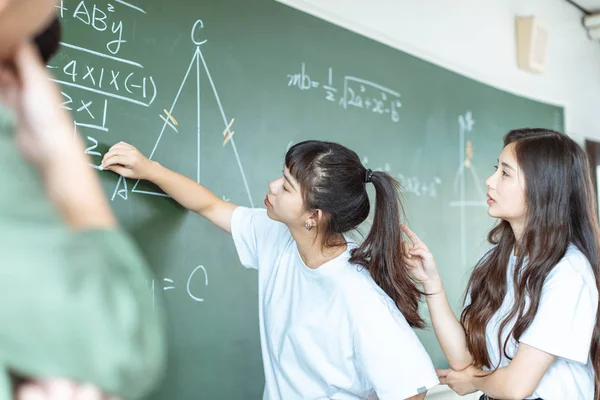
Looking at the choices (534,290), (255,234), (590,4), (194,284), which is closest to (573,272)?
(534,290)

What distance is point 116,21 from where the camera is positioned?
163 centimetres

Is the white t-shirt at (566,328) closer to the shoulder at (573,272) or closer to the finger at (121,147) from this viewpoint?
the shoulder at (573,272)

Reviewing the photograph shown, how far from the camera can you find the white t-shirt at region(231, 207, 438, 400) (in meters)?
1.52

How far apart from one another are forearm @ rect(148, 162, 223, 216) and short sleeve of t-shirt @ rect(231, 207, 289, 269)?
0.30 feet

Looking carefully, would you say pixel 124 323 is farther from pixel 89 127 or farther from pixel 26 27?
pixel 89 127

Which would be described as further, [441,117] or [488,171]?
[488,171]

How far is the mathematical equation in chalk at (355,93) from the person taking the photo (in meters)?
2.21

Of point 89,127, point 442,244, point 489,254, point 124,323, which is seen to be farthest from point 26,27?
point 442,244

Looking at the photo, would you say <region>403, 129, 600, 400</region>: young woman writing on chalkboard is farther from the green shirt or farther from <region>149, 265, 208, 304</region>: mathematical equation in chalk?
the green shirt

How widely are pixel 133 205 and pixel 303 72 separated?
0.85 metres

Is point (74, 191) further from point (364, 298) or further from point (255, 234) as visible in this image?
point (255, 234)

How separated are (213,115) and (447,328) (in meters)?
0.90

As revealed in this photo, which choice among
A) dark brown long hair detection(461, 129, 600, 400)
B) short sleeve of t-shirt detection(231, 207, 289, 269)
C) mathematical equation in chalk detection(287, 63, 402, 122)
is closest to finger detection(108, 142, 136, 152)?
short sleeve of t-shirt detection(231, 207, 289, 269)

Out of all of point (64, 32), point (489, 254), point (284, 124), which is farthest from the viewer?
point (284, 124)
